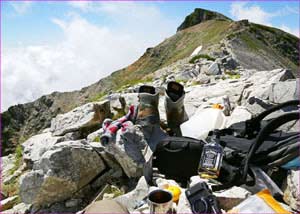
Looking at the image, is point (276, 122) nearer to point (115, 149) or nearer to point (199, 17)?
point (115, 149)

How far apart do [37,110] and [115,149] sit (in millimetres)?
63128

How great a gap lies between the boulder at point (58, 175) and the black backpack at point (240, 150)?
982mm

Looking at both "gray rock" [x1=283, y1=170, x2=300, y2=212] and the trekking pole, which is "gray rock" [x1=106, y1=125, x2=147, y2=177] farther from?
"gray rock" [x1=283, y1=170, x2=300, y2=212]

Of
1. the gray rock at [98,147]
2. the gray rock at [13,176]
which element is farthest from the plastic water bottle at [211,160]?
the gray rock at [13,176]

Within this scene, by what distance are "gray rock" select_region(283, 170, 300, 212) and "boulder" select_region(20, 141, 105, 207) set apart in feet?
8.46

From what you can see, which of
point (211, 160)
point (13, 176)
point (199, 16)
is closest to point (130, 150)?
point (211, 160)

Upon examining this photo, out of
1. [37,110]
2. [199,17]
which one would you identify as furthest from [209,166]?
[199,17]

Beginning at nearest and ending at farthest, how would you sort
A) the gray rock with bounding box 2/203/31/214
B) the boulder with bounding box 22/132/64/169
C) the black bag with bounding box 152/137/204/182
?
the black bag with bounding box 152/137/204/182 → the gray rock with bounding box 2/203/31/214 → the boulder with bounding box 22/132/64/169

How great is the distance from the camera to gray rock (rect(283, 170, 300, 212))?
129 inches

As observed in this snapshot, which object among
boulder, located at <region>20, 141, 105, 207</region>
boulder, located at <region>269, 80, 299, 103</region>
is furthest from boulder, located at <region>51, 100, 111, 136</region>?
boulder, located at <region>269, 80, 299, 103</region>

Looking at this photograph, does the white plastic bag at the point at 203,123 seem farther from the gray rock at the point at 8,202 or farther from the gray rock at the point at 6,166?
the gray rock at the point at 6,166

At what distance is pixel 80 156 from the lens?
5.10m

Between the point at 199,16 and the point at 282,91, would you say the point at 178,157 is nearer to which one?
the point at 282,91

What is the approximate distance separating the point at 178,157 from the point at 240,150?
0.77 meters
